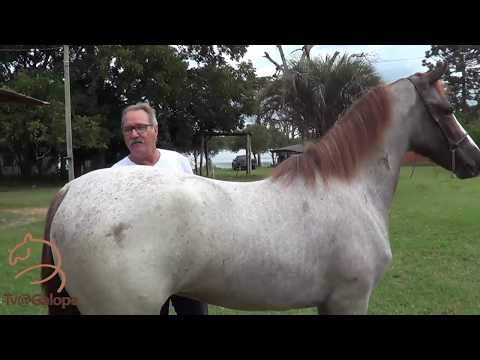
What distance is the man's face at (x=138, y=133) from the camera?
2.15 m

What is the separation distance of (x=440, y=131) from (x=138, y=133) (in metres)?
1.71

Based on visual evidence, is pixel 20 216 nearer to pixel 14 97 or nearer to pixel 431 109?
pixel 14 97

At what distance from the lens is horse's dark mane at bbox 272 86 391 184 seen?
195 cm

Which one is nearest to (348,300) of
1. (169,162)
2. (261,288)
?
(261,288)

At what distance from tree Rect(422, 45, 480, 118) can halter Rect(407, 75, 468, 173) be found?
200 mm

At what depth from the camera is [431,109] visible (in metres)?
2.15

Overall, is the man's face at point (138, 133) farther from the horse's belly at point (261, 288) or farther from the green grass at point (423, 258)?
the horse's belly at point (261, 288)

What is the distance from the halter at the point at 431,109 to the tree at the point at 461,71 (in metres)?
0.20

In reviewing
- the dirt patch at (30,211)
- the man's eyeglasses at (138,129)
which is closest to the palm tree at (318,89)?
the man's eyeglasses at (138,129)

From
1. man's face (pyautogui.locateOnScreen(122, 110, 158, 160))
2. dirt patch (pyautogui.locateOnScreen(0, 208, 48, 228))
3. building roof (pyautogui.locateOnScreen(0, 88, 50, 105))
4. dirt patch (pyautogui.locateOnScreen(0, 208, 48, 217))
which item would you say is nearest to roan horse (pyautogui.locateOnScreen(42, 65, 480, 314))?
man's face (pyautogui.locateOnScreen(122, 110, 158, 160))

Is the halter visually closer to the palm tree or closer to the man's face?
the man's face

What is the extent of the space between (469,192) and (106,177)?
1375 centimetres

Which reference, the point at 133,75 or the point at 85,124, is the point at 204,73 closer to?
the point at 133,75
